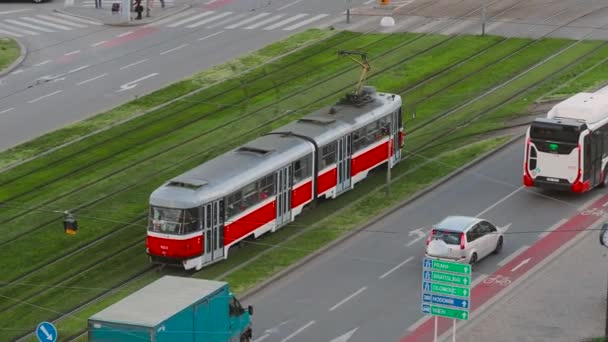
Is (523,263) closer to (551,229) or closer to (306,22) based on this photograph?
(551,229)

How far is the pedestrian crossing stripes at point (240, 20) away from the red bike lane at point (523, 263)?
34837mm

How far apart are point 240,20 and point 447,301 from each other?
53393 mm

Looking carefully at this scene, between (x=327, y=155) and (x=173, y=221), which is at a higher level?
(x=173, y=221)

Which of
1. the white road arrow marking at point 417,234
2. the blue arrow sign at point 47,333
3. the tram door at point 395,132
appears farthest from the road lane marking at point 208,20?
the blue arrow sign at point 47,333

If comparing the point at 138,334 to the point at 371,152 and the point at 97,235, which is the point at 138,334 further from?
the point at 371,152

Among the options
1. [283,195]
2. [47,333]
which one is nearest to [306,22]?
[283,195]

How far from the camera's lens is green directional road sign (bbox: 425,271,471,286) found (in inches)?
1410

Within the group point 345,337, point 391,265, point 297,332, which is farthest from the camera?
point 391,265

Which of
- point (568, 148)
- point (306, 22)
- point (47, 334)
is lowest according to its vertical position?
point (306, 22)

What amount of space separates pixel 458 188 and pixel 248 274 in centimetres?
1237

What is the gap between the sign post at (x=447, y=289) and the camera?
35844 mm

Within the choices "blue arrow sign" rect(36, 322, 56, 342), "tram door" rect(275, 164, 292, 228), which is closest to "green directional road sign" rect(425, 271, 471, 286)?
"blue arrow sign" rect(36, 322, 56, 342)

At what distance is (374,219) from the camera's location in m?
53.0

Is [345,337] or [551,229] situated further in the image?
[551,229]
